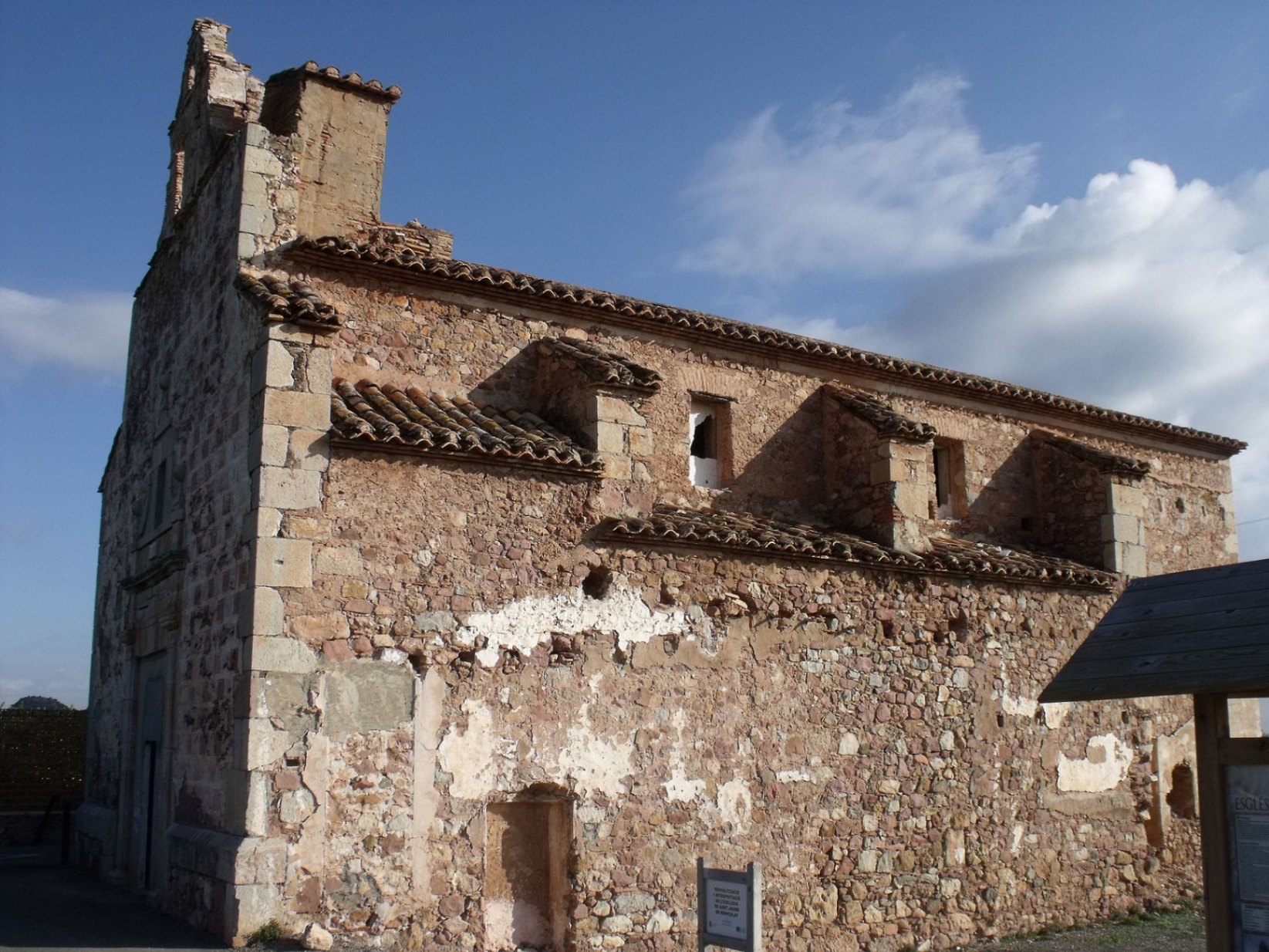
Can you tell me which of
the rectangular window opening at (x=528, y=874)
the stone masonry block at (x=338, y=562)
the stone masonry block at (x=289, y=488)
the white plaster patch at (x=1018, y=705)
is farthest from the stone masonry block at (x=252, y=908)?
the white plaster patch at (x=1018, y=705)

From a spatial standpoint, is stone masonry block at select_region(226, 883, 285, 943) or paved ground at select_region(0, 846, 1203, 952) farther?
paved ground at select_region(0, 846, 1203, 952)

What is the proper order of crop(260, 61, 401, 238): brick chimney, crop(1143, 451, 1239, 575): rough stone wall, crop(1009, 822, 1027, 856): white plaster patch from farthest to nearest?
crop(1143, 451, 1239, 575): rough stone wall → crop(1009, 822, 1027, 856): white plaster patch → crop(260, 61, 401, 238): brick chimney

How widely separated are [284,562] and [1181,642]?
5.79 m

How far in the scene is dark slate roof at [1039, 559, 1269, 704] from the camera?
5766 millimetres

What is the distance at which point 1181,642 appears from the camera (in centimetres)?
619

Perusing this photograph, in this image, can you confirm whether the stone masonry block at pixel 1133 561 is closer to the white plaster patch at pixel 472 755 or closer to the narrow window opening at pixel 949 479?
the narrow window opening at pixel 949 479

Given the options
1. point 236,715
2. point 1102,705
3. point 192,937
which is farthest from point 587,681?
point 1102,705

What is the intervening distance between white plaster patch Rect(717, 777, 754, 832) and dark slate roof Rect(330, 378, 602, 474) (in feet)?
9.63

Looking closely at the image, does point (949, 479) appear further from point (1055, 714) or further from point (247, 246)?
point (247, 246)

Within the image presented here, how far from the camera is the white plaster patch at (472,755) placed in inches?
336

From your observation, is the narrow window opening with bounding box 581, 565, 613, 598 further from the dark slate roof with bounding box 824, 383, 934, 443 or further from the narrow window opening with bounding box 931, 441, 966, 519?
the narrow window opening with bounding box 931, 441, 966, 519

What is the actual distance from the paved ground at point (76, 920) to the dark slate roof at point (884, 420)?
298 inches

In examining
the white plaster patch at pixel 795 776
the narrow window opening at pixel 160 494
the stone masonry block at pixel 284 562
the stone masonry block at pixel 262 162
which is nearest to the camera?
the stone masonry block at pixel 284 562

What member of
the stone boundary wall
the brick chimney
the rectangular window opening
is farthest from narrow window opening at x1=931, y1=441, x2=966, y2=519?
the stone boundary wall
